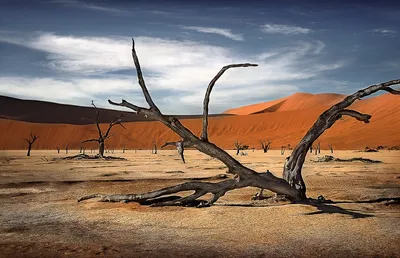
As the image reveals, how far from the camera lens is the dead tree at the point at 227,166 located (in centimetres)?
727

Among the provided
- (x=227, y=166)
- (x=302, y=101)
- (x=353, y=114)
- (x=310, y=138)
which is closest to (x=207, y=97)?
(x=227, y=166)

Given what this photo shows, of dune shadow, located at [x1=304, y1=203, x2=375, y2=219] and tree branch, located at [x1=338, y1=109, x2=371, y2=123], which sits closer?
dune shadow, located at [x1=304, y1=203, x2=375, y2=219]

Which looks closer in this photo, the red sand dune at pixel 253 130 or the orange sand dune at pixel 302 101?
the red sand dune at pixel 253 130

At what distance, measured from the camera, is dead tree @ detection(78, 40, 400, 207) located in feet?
23.8

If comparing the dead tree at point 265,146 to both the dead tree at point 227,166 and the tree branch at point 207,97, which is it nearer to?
the dead tree at point 227,166

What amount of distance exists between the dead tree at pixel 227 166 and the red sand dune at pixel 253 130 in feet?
195

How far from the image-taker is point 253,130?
9994 centimetres

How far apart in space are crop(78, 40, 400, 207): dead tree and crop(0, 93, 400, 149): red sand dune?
195 ft

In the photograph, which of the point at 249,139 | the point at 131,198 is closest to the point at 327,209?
the point at 131,198

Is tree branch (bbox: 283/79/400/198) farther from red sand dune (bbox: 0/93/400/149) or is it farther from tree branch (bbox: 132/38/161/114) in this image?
red sand dune (bbox: 0/93/400/149)

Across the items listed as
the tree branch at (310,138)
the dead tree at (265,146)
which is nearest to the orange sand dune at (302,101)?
the dead tree at (265,146)

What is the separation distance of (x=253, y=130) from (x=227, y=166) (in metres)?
93.3

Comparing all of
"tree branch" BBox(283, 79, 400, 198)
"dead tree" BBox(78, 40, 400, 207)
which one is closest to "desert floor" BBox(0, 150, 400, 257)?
"dead tree" BBox(78, 40, 400, 207)

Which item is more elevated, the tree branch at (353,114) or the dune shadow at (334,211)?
the tree branch at (353,114)
